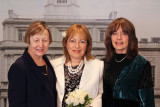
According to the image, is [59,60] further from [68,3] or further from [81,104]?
[68,3]

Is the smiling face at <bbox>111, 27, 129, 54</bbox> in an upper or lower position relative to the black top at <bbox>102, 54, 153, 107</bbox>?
upper

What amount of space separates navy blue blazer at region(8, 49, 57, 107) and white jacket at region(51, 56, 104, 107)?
0.16m

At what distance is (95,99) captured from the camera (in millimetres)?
2479

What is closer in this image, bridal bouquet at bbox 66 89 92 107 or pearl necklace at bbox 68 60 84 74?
bridal bouquet at bbox 66 89 92 107

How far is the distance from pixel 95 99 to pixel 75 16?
2.80m

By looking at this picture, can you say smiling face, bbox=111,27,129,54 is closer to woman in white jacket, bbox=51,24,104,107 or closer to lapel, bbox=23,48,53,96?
woman in white jacket, bbox=51,24,104,107

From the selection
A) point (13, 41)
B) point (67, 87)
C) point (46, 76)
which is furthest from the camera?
point (13, 41)

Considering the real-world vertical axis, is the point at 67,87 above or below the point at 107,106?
above

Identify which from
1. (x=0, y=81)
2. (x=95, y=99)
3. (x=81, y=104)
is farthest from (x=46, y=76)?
(x=0, y=81)

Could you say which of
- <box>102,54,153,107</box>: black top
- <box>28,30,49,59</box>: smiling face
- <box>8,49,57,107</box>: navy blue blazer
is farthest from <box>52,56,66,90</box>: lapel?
<box>102,54,153,107</box>: black top

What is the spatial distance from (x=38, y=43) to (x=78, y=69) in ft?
2.14

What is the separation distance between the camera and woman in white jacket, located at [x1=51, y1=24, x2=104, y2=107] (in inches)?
94.8

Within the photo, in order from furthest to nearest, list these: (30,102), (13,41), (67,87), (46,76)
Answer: (13,41), (67,87), (46,76), (30,102)

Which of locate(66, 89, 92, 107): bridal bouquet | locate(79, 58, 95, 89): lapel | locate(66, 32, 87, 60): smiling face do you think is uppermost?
locate(66, 32, 87, 60): smiling face
